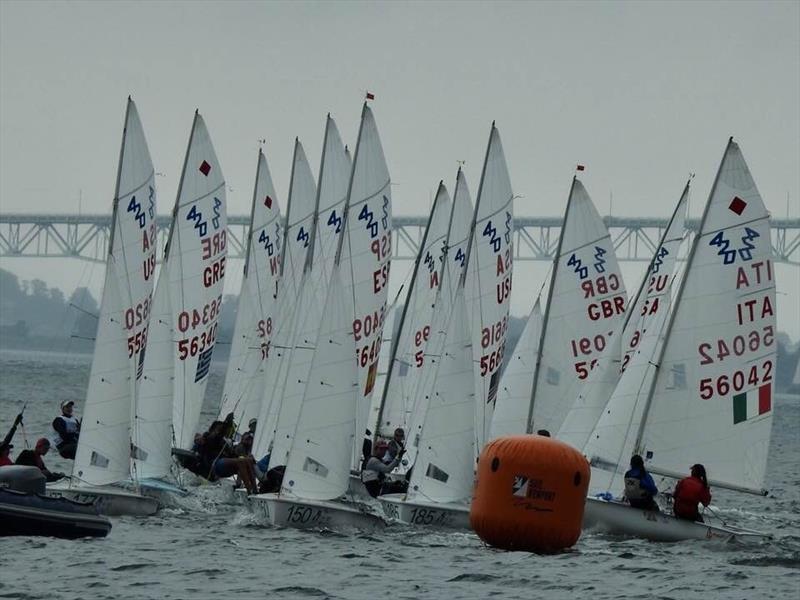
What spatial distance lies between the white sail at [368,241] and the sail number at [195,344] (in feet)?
10.4

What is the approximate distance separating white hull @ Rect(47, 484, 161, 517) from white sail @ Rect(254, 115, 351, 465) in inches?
88.1

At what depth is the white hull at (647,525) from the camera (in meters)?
20.3

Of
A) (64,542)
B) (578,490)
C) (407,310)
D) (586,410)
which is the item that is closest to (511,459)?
(578,490)

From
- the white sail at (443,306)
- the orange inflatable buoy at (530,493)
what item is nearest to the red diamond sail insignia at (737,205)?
the white sail at (443,306)

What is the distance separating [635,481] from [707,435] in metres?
1.52

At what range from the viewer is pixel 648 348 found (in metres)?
22.8

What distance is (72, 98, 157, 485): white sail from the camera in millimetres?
20828

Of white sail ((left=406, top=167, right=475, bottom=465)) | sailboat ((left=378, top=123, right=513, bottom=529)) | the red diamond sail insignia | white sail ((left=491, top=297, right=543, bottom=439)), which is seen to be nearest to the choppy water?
sailboat ((left=378, top=123, right=513, bottom=529))

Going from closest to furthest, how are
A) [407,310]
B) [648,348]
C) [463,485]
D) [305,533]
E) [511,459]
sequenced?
1. [511,459]
2. [305,533]
3. [463,485]
4. [648,348]
5. [407,310]

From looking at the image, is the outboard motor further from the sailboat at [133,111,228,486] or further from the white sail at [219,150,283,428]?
the white sail at [219,150,283,428]

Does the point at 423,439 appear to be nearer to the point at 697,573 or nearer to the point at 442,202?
the point at 697,573

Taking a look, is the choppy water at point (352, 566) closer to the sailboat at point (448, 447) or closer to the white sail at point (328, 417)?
the sailboat at point (448, 447)

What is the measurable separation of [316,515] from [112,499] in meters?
2.37

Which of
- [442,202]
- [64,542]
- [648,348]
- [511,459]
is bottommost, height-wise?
[64,542]
